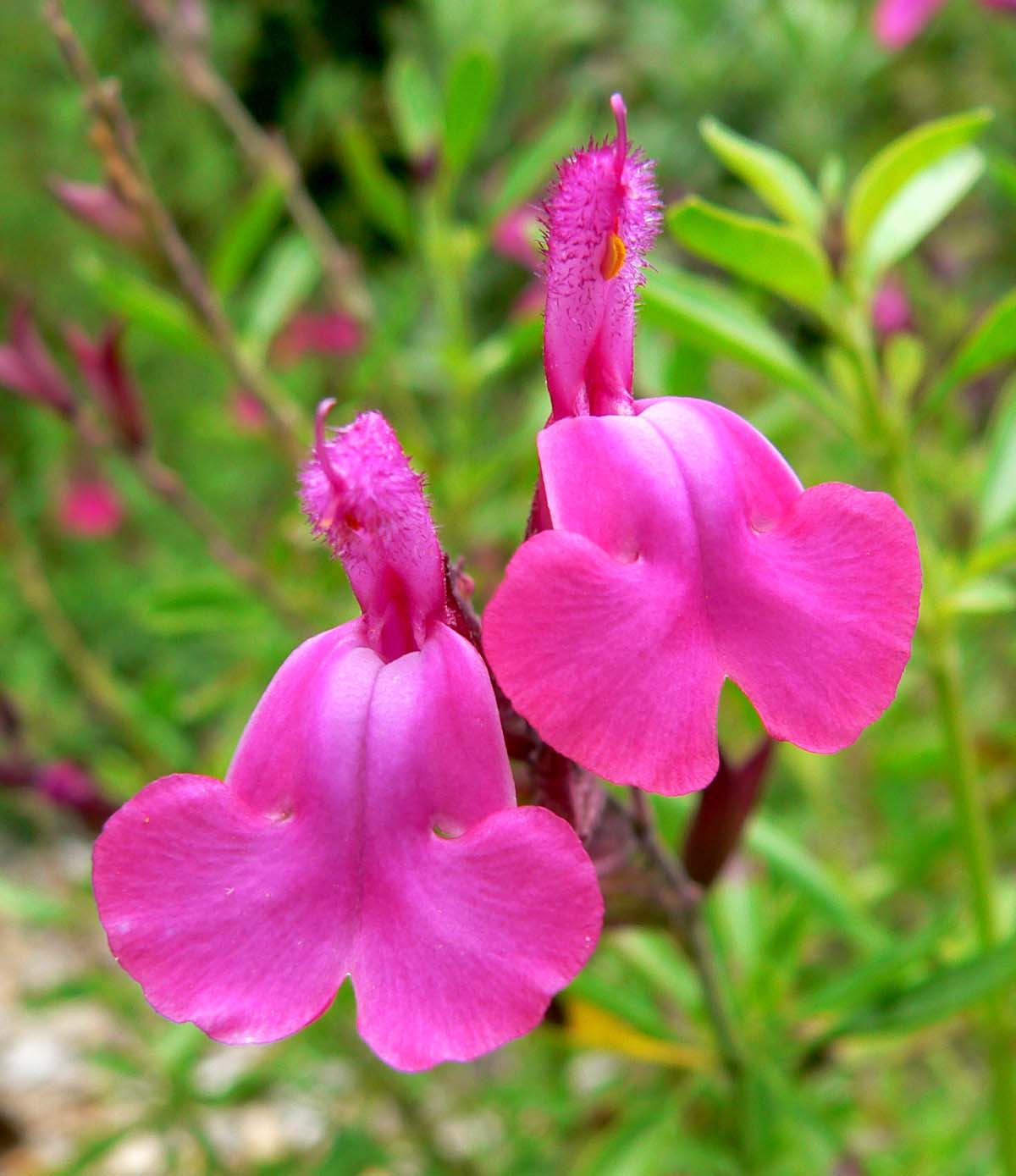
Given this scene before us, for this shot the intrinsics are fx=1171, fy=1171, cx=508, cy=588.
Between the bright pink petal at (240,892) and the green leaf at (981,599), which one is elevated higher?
the green leaf at (981,599)

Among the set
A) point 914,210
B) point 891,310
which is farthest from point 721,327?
point 891,310

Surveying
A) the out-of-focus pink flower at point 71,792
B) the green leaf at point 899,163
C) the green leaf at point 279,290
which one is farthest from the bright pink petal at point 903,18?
the out-of-focus pink flower at point 71,792

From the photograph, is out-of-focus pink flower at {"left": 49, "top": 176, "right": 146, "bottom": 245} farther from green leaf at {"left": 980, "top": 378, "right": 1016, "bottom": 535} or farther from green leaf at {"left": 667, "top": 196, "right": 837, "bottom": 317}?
green leaf at {"left": 980, "top": 378, "right": 1016, "bottom": 535}

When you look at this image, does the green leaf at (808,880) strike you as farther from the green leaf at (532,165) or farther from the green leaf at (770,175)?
the green leaf at (532,165)

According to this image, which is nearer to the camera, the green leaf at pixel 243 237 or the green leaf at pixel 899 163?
the green leaf at pixel 899 163

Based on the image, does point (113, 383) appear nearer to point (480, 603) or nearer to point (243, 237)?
point (243, 237)
